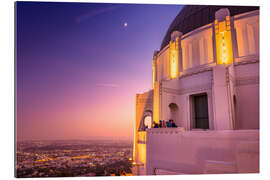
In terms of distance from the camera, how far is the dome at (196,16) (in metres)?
10.3

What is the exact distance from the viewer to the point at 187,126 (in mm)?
9672

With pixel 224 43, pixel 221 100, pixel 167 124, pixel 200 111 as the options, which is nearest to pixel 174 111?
pixel 200 111

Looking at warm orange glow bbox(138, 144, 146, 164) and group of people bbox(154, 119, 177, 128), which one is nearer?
group of people bbox(154, 119, 177, 128)

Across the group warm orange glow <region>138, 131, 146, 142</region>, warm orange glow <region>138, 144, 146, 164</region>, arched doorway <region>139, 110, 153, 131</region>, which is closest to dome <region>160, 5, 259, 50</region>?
arched doorway <region>139, 110, 153, 131</region>

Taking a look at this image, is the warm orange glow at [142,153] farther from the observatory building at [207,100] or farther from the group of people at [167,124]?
the group of people at [167,124]

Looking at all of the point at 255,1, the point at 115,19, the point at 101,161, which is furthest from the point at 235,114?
the point at 115,19

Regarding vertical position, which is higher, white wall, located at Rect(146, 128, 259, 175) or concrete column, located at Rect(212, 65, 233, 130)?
concrete column, located at Rect(212, 65, 233, 130)

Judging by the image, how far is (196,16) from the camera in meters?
11.7

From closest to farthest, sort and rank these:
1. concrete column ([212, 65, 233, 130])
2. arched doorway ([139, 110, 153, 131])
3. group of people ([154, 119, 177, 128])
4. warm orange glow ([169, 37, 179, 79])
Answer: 1. concrete column ([212, 65, 233, 130])
2. group of people ([154, 119, 177, 128])
3. warm orange glow ([169, 37, 179, 79])
4. arched doorway ([139, 110, 153, 131])

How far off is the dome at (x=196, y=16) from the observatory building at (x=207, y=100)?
6cm

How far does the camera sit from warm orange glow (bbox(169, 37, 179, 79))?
11297 millimetres

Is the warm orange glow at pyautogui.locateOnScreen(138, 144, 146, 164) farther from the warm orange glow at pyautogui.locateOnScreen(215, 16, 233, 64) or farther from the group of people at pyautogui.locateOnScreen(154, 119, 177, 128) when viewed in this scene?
the warm orange glow at pyautogui.locateOnScreen(215, 16, 233, 64)

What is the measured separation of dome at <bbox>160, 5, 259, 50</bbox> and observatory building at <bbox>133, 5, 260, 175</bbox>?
6 cm

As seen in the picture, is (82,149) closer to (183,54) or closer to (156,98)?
(156,98)
